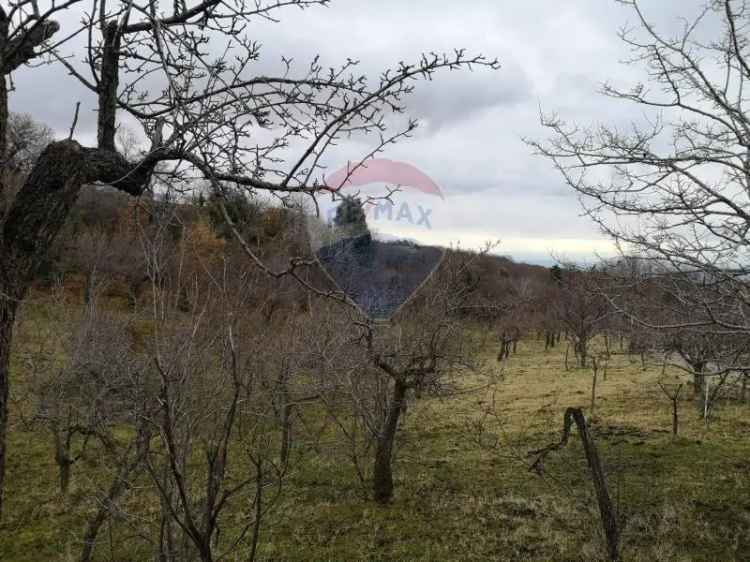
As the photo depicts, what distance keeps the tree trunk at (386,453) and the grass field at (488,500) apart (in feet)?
A: 0.94

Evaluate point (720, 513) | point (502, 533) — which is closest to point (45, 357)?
point (502, 533)

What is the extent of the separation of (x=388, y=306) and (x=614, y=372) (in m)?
23.3

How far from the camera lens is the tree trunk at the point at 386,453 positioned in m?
9.05

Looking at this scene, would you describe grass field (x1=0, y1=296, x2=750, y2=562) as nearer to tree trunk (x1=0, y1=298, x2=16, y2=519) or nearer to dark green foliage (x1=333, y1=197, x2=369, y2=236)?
tree trunk (x1=0, y1=298, x2=16, y2=519)

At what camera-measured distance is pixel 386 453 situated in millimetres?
9156

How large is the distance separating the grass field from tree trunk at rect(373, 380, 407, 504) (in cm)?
29

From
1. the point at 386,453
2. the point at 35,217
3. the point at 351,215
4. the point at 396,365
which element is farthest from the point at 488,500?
the point at 35,217

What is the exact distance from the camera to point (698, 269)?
18.7ft

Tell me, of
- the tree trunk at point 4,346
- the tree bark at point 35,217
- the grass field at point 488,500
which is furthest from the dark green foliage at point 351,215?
the grass field at point 488,500

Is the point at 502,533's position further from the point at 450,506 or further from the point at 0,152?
the point at 0,152

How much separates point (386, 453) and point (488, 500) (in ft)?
6.56

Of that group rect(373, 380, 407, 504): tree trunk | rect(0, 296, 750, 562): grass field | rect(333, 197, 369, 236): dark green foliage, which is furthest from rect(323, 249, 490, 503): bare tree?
rect(333, 197, 369, 236): dark green foliage

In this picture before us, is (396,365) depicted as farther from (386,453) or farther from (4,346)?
(4,346)

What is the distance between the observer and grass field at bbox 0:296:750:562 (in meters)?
7.54
